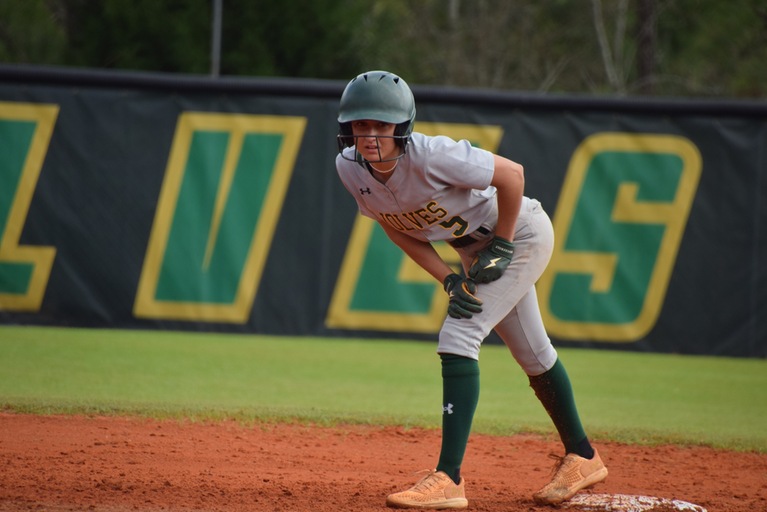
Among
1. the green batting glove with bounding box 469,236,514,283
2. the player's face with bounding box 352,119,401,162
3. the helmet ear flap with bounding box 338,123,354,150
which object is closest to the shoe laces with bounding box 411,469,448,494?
the green batting glove with bounding box 469,236,514,283

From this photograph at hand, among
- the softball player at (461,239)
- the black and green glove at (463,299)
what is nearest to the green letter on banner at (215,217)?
the softball player at (461,239)

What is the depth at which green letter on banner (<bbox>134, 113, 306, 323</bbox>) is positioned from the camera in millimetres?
9508

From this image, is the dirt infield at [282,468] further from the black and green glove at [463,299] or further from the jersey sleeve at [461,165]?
the jersey sleeve at [461,165]

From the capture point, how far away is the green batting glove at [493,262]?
13.7ft

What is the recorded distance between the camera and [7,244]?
30.8ft

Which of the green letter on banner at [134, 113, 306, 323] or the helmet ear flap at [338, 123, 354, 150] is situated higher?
the helmet ear flap at [338, 123, 354, 150]

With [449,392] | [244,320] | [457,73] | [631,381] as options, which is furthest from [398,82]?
[457,73]

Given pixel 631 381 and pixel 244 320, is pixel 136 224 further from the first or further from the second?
pixel 631 381

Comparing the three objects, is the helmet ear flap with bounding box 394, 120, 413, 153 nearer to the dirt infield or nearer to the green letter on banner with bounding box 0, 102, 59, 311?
the dirt infield

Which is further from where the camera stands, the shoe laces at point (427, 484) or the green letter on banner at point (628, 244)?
the green letter on banner at point (628, 244)

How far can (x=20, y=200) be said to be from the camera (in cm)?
943

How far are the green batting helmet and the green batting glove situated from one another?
58 centimetres

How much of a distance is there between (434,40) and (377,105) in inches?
865

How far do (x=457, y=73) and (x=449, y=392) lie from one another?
65.3 feet
